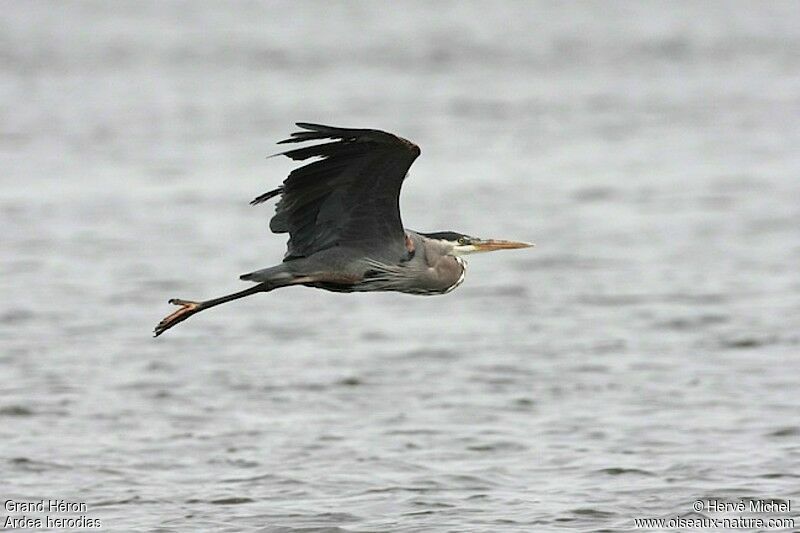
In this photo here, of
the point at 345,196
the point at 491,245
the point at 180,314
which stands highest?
the point at 345,196

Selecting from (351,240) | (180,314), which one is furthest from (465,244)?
(180,314)

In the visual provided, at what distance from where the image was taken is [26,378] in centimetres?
1381

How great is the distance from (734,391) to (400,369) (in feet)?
9.07

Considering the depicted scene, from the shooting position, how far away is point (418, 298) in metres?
17.6

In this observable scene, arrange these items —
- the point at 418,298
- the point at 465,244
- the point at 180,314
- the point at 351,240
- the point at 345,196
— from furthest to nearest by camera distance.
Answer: the point at 418,298, the point at 465,244, the point at 180,314, the point at 351,240, the point at 345,196

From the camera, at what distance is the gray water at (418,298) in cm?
1114

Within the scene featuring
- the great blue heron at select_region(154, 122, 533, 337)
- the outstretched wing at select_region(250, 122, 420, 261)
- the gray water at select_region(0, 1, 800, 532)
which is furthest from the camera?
the gray water at select_region(0, 1, 800, 532)

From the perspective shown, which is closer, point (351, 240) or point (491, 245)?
point (351, 240)

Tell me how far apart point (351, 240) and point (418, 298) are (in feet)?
27.7

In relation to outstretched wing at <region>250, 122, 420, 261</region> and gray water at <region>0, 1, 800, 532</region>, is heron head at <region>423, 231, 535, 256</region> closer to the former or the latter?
outstretched wing at <region>250, 122, 420, 261</region>

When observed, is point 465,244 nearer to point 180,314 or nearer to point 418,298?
point 180,314

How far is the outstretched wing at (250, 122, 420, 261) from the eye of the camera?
8.68 metres

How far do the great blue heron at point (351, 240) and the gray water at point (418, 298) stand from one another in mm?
1633

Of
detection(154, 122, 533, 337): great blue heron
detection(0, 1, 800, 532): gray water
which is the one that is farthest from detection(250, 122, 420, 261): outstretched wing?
detection(0, 1, 800, 532): gray water
